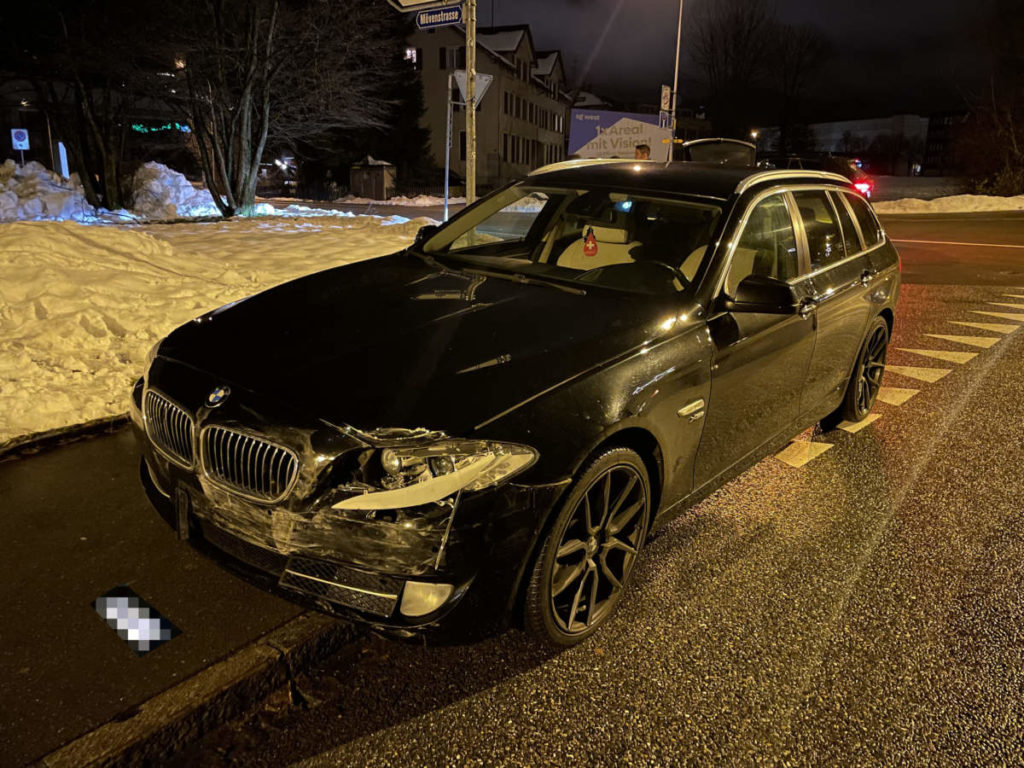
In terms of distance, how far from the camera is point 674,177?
4012 mm

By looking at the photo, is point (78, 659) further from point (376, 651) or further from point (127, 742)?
point (376, 651)

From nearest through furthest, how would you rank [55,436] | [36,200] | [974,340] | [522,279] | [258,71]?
1. [522,279]
2. [55,436]
3. [974,340]
4. [258,71]
5. [36,200]

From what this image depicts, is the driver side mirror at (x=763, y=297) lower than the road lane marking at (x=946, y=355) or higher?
higher

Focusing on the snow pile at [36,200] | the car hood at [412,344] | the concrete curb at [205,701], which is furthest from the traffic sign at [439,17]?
the snow pile at [36,200]

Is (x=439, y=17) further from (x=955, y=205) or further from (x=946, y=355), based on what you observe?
(x=955, y=205)

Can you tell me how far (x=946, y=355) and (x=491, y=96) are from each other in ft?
140

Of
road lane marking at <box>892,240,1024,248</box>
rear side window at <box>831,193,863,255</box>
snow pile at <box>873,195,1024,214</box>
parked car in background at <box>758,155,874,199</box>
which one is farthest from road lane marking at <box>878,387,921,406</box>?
snow pile at <box>873,195,1024,214</box>

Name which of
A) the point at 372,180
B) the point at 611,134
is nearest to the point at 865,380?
the point at 611,134

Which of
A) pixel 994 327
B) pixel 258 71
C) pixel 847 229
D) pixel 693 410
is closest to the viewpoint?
pixel 693 410

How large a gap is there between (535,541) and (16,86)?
26480mm

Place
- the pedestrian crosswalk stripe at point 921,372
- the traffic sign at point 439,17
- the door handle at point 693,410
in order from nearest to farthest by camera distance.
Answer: the door handle at point 693,410, the pedestrian crosswalk stripe at point 921,372, the traffic sign at point 439,17

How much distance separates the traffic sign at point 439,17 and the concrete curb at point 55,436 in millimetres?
5295

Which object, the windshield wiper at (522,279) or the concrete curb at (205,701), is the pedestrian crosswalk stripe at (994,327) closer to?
the windshield wiper at (522,279)

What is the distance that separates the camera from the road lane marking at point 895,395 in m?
5.84
